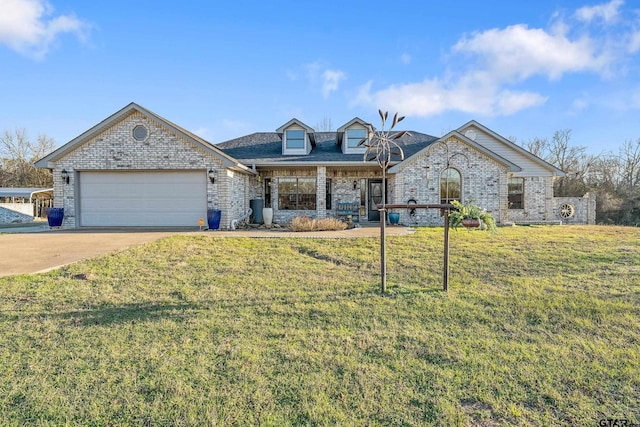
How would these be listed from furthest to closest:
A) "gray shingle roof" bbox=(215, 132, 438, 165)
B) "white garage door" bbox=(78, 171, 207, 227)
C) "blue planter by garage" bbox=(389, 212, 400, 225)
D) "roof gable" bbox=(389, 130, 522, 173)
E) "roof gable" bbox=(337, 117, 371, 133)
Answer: "roof gable" bbox=(337, 117, 371, 133), "gray shingle roof" bbox=(215, 132, 438, 165), "blue planter by garage" bbox=(389, 212, 400, 225), "roof gable" bbox=(389, 130, 522, 173), "white garage door" bbox=(78, 171, 207, 227)

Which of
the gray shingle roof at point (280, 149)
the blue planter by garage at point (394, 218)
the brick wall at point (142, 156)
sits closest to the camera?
the brick wall at point (142, 156)

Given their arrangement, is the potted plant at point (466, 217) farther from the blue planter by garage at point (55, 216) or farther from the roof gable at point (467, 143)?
the blue planter by garage at point (55, 216)

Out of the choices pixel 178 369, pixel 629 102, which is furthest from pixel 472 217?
pixel 629 102

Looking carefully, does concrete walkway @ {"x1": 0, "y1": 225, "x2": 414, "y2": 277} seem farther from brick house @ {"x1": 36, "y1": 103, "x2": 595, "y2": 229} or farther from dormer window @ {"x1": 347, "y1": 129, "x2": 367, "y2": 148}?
dormer window @ {"x1": 347, "y1": 129, "x2": 367, "y2": 148}

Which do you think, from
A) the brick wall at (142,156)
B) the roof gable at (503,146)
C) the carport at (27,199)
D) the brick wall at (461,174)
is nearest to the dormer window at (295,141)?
the brick wall at (142,156)

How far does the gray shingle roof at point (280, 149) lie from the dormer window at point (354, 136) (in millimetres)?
692

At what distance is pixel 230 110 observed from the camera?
65.5 feet

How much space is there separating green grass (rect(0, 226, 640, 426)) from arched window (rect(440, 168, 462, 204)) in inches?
308

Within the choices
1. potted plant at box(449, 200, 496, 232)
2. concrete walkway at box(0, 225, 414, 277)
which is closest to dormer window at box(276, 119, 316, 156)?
concrete walkway at box(0, 225, 414, 277)

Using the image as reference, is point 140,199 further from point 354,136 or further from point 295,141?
point 354,136

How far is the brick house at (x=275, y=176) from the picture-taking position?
12.2 m

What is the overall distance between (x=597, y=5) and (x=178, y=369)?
15.9 metres

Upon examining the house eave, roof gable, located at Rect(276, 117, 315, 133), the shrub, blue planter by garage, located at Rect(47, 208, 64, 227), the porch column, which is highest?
roof gable, located at Rect(276, 117, 315, 133)

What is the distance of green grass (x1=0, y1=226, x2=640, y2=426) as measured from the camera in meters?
2.45
